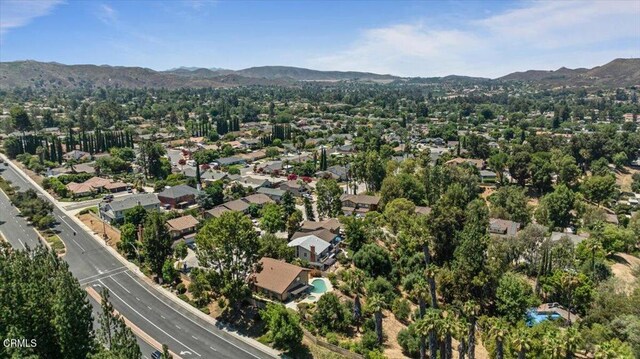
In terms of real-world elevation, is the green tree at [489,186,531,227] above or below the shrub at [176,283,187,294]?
above

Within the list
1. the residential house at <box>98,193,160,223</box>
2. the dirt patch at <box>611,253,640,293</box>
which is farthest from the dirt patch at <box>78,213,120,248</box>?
the dirt patch at <box>611,253,640,293</box>

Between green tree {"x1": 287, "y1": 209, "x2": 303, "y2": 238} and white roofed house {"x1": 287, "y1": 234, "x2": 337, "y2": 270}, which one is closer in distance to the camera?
white roofed house {"x1": 287, "y1": 234, "x2": 337, "y2": 270}

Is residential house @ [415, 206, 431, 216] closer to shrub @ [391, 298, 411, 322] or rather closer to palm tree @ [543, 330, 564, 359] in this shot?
shrub @ [391, 298, 411, 322]

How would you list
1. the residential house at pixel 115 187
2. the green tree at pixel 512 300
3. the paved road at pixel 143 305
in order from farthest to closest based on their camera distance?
the residential house at pixel 115 187 < the green tree at pixel 512 300 < the paved road at pixel 143 305

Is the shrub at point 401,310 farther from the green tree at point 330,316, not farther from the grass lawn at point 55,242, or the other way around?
the grass lawn at point 55,242

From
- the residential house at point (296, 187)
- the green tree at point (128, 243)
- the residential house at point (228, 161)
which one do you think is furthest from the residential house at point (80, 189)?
the residential house at point (296, 187)

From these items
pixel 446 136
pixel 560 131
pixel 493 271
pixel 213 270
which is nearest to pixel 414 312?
pixel 493 271
